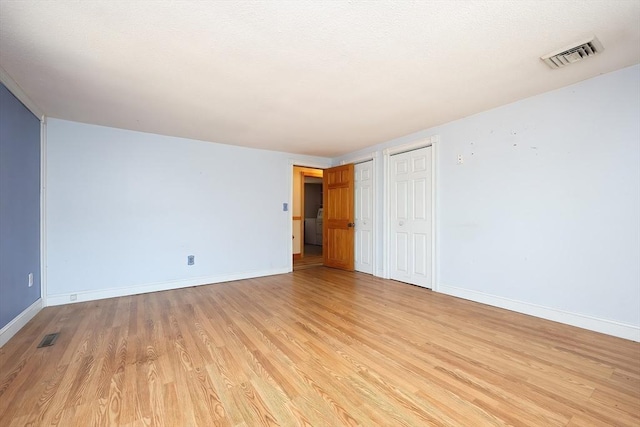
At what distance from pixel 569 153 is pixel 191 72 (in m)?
3.70

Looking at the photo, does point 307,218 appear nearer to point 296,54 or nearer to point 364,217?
point 364,217

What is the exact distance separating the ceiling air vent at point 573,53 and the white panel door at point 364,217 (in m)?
2.95

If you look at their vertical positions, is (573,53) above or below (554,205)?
above

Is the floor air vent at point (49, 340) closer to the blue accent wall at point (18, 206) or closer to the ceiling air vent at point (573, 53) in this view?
the blue accent wall at point (18, 206)

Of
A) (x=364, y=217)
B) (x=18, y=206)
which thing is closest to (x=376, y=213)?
(x=364, y=217)

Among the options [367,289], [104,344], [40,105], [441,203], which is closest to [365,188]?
[441,203]

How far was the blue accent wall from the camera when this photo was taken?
2393mm

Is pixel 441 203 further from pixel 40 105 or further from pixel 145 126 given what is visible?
pixel 40 105

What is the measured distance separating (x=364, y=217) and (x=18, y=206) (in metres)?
4.61

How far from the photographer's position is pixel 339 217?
18.2 feet

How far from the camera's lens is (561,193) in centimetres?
270

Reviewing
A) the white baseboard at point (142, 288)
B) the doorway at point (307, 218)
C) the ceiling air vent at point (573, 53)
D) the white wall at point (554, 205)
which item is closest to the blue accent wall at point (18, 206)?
the white baseboard at point (142, 288)

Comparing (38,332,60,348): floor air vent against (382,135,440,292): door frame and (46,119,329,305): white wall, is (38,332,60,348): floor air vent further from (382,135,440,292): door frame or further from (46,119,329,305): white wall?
(382,135,440,292): door frame

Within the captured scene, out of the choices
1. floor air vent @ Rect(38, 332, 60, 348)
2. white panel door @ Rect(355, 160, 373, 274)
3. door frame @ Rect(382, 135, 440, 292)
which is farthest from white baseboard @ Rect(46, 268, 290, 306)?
door frame @ Rect(382, 135, 440, 292)
